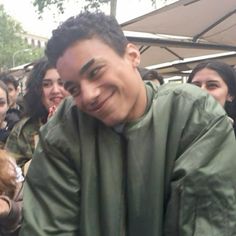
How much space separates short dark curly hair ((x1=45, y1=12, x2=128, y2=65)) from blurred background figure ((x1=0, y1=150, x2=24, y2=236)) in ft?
2.16

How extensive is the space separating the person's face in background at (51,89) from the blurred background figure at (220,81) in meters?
0.91

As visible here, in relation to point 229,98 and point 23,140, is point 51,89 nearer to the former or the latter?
point 23,140

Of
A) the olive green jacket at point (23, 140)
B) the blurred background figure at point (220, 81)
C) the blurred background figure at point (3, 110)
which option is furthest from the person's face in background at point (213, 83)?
the blurred background figure at point (3, 110)

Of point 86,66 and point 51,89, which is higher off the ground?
point 86,66

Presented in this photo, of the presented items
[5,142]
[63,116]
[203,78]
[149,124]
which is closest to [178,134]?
[149,124]

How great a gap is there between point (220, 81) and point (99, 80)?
1.95 metres

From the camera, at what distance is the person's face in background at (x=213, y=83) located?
333 cm

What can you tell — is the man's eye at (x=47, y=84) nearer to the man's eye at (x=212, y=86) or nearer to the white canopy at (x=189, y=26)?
the man's eye at (x=212, y=86)

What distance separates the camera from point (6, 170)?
209 centimetres

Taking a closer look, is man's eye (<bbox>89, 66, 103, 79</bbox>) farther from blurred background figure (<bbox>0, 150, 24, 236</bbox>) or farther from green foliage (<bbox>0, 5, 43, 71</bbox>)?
green foliage (<bbox>0, 5, 43, 71</bbox>)

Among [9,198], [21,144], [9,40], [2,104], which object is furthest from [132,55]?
[9,40]

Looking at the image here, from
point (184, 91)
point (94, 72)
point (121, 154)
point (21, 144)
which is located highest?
point (94, 72)

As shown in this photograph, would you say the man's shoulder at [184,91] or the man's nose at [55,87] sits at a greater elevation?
the man's shoulder at [184,91]

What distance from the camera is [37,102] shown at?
349cm
